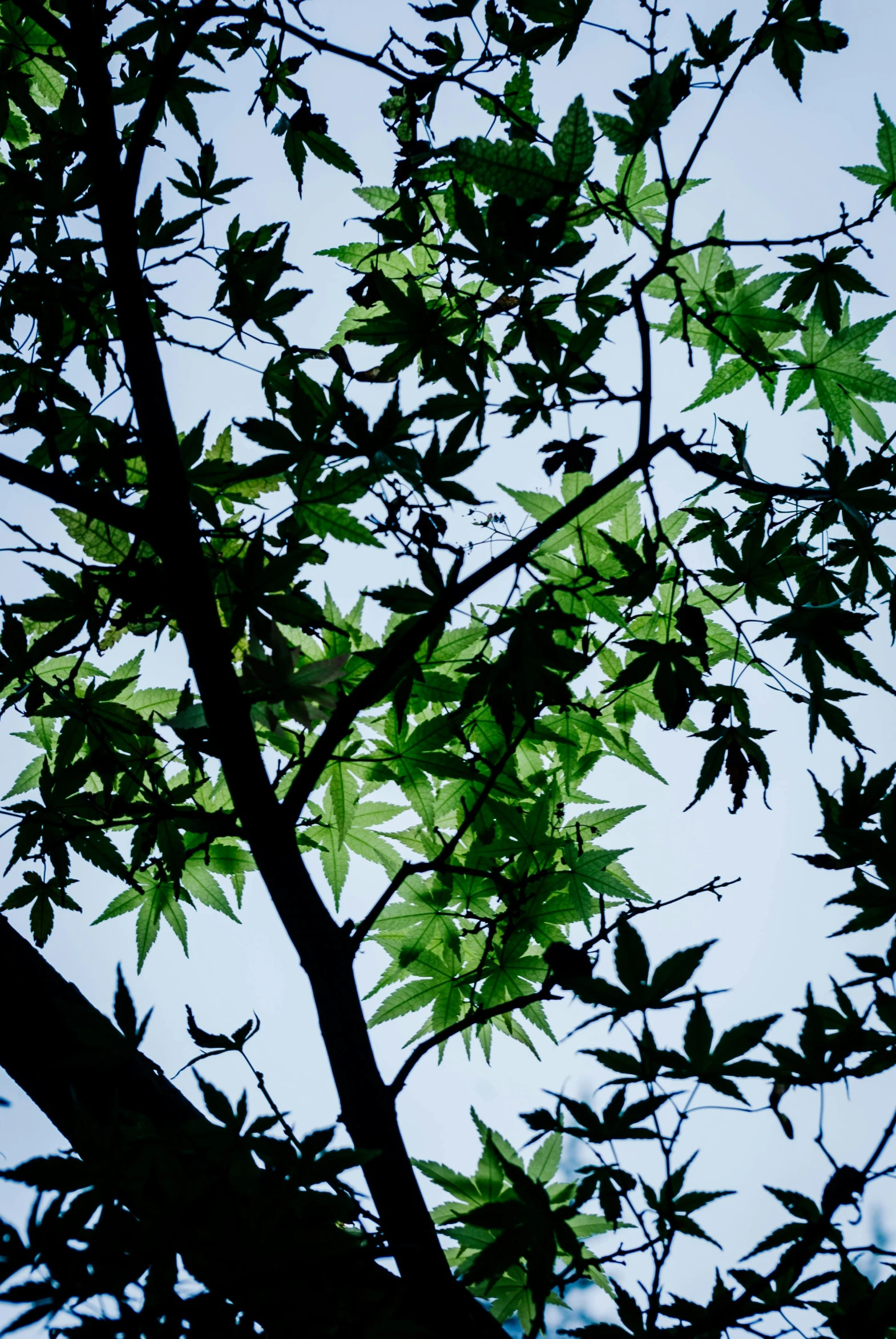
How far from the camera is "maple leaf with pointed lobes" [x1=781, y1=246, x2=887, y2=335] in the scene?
225 centimetres

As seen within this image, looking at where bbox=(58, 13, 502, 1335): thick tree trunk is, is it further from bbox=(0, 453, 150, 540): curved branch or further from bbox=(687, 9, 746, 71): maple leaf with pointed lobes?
bbox=(687, 9, 746, 71): maple leaf with pointed lobes

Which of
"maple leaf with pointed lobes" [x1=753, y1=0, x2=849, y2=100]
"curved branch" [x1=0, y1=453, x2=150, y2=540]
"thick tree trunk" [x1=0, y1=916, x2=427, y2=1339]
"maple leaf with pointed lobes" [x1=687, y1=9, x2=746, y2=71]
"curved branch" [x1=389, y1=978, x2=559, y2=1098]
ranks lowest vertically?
"thick tree trunk" [x1=0, y1=916, x2=427, y2=1339]

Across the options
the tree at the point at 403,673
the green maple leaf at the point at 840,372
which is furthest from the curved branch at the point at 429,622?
the green maple leaf at the point at 840,372

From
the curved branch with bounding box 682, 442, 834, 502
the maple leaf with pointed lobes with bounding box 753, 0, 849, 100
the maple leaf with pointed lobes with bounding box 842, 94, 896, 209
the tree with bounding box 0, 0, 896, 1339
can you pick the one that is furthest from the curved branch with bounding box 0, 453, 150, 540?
the maple leaf with pointed lobes with bounding box 842, 94, 896, 209

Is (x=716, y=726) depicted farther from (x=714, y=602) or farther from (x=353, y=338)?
(x=353, y=338)

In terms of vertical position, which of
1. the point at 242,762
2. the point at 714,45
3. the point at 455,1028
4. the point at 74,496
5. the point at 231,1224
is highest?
the point at 714,45

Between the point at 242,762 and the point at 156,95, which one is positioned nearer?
the point at 242,762

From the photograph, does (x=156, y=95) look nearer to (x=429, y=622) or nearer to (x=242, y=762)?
(x=429, y=622)

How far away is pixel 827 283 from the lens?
7.50ft

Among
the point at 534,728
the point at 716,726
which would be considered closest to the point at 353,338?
the point at 534,728

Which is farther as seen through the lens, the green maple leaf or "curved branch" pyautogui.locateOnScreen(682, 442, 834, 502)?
the green maple leaf

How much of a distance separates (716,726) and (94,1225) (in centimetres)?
157

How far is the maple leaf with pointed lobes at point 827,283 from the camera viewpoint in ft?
7.38

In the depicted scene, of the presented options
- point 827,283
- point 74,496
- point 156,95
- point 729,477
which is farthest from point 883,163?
point 74,496
